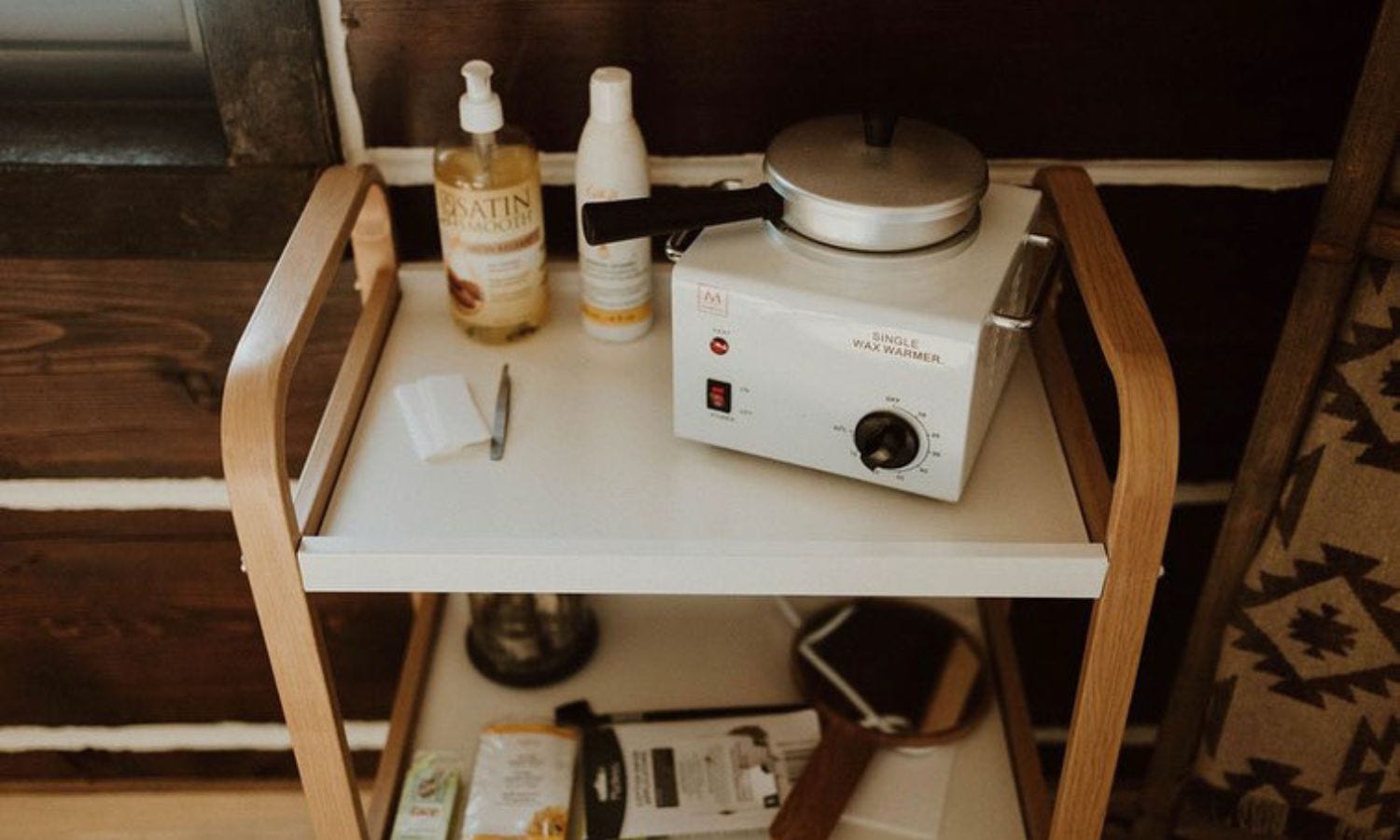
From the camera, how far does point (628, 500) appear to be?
36.3 inches

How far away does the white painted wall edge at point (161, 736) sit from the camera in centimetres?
155

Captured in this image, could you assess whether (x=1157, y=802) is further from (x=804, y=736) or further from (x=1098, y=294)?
(x=1098, y=294)

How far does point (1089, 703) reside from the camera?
2.95ft

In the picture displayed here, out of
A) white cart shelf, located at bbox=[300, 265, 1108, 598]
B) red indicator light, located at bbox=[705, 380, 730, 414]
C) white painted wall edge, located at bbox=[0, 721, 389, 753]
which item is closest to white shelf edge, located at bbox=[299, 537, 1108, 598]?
white cart shelf, located at bbox=[300, 265, 1108, 598]

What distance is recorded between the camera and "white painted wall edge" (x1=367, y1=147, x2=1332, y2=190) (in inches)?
45.9

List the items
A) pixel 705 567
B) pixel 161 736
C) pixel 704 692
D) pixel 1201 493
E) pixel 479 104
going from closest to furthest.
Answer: pixel 705 567 → pixel 479 104 → pixel 704 692 → pixel 1201 493 → pixel 161 736

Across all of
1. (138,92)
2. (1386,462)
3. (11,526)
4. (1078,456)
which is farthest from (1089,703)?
(11,526)

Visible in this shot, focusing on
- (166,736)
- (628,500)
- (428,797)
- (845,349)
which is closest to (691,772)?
(428,797)

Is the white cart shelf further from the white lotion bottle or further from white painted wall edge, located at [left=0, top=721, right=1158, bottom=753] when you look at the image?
white painted wall edge, located at [left=0, top=721, right=1158, bottom=753]

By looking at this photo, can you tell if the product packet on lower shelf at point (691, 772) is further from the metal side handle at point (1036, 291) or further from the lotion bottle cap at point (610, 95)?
the lotion bottle cap at point (610, 95)

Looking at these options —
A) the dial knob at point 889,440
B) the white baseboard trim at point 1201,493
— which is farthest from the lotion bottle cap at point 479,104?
the white baseboard trim at point 1201,493

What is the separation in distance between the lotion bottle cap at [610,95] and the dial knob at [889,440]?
1.01 ft

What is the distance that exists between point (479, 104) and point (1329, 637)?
0.91m

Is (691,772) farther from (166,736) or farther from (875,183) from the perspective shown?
(166,736)
